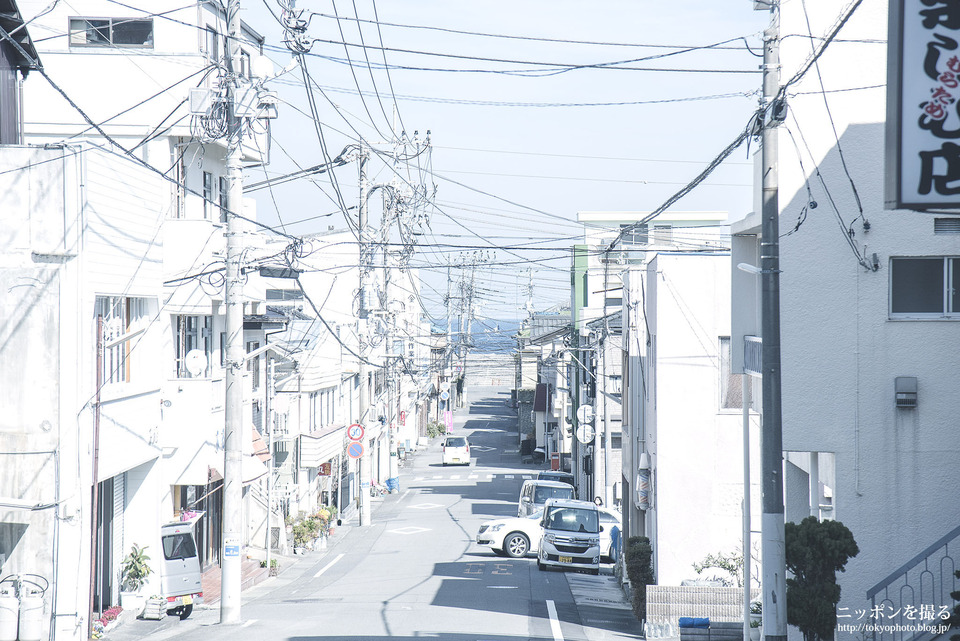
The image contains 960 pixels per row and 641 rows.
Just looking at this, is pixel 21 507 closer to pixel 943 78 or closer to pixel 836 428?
pixel 836 428

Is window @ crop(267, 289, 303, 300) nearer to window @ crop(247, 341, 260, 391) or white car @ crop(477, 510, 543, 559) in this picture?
window @ crop(247, 341, 260, 391)

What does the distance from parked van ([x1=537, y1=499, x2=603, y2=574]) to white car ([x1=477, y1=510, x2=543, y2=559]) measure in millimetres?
2321

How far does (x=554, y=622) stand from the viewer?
19750mm

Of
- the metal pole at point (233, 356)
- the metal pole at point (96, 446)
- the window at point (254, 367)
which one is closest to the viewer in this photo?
the metal pole at point (96, 446)

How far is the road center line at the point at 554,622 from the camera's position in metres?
18.0

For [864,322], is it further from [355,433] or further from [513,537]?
[355,433]

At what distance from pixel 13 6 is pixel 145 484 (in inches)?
373

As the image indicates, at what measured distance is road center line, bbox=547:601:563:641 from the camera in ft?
59.2

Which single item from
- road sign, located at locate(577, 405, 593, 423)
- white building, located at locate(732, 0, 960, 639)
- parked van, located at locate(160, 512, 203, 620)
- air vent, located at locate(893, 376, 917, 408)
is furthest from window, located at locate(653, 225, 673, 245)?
parked van, located at locate(160, 512, 203, 620)

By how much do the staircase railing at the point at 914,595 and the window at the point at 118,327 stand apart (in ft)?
41.1

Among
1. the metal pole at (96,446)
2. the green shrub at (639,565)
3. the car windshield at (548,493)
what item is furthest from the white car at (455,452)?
the metal pole at (96,446)

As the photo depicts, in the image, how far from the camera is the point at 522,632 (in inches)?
715

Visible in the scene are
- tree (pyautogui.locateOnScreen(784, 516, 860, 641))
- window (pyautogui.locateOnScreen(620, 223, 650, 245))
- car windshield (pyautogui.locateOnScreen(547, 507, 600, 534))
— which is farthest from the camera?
car windshield (pyautogui.locateOnScreen(547, 507, 600, 534))

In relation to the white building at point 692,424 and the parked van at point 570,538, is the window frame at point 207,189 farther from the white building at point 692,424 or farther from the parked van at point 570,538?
the parked van at point 570,538
